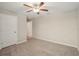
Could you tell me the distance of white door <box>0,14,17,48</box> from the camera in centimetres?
302

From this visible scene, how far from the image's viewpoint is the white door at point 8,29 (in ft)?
9.89

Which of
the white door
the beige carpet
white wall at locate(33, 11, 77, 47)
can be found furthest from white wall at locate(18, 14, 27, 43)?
white wall at locate(33, 11, 77, 47)

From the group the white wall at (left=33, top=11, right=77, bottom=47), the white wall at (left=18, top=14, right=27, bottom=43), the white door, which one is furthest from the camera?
the white wall at (left=18, top=14, right=27, bottom=43)

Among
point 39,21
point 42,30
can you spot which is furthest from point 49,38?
point 39,21

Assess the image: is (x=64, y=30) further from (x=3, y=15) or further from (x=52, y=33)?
(x=3, y=15)

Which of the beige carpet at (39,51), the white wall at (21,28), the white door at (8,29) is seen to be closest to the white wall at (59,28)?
the beige carpet at (39,51)

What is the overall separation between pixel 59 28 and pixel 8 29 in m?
2.73

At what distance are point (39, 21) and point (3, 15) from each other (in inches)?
104

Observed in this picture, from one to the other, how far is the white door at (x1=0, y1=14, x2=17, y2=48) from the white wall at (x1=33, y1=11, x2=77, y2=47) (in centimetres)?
202

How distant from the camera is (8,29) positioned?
3211mm

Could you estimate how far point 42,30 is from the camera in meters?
4.90

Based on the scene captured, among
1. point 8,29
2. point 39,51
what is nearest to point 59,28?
point 39,51

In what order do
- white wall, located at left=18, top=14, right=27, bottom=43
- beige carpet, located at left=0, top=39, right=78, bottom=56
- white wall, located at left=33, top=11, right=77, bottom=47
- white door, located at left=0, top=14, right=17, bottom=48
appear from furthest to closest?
white wall, located at left=18, top=14, right=27, bottom=43 → white wall, located at left=33, top=11, right=77, bottom=47 → white door, located at left=0, top=14, right=17, bottom=48 → beige carpet, located at left=0, top=39, right=78, bottom=56

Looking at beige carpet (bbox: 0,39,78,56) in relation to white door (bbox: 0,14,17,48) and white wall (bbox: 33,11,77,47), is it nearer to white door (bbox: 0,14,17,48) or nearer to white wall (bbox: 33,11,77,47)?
white door (bbox: 0,14,17,48)
